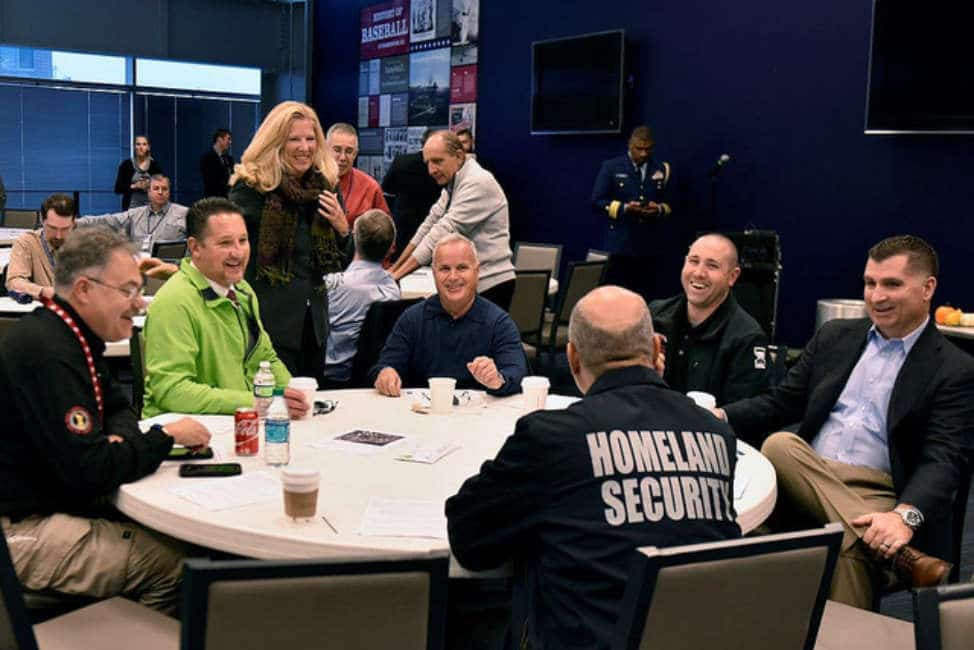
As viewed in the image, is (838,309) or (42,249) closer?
(42,249)

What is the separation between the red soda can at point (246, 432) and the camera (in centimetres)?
244

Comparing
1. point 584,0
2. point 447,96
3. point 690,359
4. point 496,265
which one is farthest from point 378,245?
point 447,96

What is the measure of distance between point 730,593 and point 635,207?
677 centimetres

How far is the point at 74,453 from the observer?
216 centimetres

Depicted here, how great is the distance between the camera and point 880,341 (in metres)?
3.10

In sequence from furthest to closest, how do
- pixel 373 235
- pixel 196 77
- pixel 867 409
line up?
pixel 196 77
pixel 373 235
pixel 867 409

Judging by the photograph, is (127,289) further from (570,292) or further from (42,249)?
(570,292)

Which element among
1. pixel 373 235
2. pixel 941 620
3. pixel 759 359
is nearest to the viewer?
pixel 941 620

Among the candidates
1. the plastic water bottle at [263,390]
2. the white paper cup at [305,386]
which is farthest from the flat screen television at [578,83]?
the plastic water bottle at [263,390]

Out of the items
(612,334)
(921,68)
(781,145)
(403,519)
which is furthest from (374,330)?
(781,145)

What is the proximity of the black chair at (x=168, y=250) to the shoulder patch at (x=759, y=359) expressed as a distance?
Answer: 13.8 feet

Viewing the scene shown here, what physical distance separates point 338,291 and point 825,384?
2.11m

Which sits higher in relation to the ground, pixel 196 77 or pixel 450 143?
pixel 196 77

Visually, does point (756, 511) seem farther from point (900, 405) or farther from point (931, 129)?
point (931, 129)
